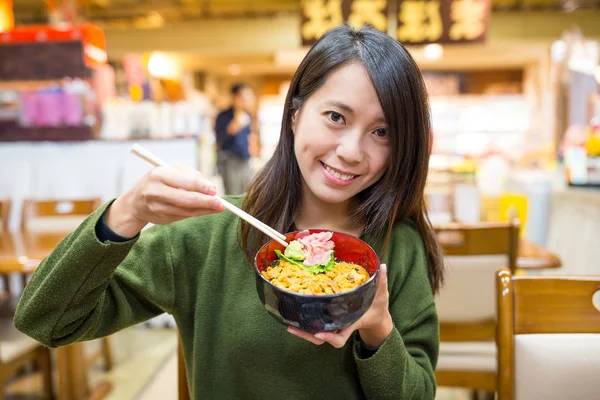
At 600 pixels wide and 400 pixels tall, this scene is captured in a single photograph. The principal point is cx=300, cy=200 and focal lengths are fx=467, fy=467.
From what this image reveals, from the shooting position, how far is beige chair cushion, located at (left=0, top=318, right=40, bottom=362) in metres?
2.07

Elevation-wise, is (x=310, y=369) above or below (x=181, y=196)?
below

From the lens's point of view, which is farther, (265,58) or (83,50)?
(265,58)

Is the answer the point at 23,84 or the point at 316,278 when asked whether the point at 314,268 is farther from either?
the point at 23,84

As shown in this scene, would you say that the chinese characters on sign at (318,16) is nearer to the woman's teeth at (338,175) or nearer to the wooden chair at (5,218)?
the wooden chair at (5,218)

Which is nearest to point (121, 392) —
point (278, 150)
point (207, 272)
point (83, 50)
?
point (207, 272)

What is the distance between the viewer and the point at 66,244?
810 mm

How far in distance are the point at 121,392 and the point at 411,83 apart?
8.60 feet

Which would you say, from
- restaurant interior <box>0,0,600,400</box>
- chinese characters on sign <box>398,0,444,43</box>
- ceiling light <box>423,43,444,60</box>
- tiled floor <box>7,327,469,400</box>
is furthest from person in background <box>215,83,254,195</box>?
ceiling light <box>423,43,444,60</box>

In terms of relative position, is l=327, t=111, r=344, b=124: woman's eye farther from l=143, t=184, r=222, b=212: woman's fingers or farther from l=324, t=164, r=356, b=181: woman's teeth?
l=143, t=184, r=222, b=212: woman's fingers

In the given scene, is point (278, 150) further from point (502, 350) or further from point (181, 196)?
point (502, 350)

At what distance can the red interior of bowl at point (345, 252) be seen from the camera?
824 millimetres

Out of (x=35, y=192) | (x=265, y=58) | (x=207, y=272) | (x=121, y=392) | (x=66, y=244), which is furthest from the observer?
(x=265, y=58)

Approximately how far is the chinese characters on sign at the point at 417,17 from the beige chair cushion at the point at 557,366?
12.8 feet

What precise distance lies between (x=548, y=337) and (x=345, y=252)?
0.60m
